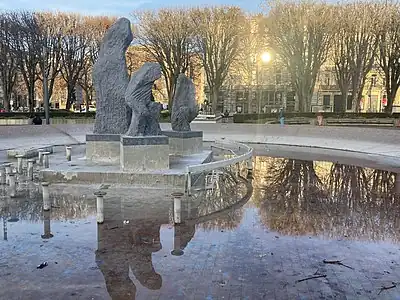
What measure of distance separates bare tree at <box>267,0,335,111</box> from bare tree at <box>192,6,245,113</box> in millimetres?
3496

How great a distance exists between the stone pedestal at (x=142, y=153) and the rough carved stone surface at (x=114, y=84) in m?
3.05

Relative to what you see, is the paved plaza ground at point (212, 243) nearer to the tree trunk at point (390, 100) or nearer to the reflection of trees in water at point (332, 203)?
the reflection of trees in water at point (332, 203)

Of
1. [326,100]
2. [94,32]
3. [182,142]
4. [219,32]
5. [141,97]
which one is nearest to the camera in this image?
[141,97]

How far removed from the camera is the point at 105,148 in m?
14.4

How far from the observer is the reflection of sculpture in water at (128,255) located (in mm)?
5348

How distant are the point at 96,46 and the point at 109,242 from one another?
3785 cm

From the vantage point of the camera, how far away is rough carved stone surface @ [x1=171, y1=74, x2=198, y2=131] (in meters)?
16.8

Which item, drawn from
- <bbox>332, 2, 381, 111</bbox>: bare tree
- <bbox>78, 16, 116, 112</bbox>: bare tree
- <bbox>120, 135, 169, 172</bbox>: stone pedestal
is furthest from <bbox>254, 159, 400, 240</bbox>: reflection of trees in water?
<bbox>78, 16, 116, 112</bbox>: bare tree

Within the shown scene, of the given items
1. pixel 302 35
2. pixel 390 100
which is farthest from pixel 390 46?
pixel 302 35

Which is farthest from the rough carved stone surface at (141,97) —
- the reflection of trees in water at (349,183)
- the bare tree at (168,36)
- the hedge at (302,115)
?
the bare tree at (168,36)

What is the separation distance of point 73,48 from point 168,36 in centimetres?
938

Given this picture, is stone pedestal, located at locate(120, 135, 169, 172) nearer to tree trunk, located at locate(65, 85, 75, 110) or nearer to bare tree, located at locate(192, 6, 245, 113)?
bare tree, located at locate(192, 6, 245, 113)

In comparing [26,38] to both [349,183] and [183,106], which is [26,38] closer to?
[183,106]

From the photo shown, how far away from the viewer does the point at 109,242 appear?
22.7ft
